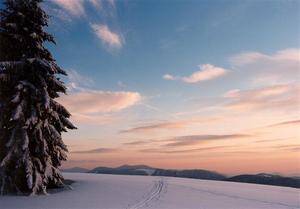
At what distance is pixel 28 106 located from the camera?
20.6 m

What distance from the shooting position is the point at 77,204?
16.8m

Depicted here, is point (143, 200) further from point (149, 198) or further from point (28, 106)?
point (28, 106)

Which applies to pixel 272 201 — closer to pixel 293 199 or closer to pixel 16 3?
pixel 293 199

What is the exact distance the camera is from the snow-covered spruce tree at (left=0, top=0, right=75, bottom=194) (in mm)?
19516

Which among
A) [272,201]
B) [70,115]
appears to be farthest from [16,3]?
[272,201]

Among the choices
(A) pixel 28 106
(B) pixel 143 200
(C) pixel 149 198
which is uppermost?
(A) pixel 28 106

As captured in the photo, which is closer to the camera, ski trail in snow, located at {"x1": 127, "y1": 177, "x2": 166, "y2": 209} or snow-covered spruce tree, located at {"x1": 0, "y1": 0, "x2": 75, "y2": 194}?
ski trail in snow, located at {"x1": 127, "y1": 177, "x2": 166, "y2": 209}

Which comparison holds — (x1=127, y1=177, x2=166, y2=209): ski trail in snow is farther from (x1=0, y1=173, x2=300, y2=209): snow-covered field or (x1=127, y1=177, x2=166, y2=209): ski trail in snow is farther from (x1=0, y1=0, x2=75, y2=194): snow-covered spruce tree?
(x1=0, y1=0, x2=75, y2=194): snow-covered spruce tree

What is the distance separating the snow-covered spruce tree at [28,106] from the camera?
1952 cm

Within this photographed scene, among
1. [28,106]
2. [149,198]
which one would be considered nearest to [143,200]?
[149,198]

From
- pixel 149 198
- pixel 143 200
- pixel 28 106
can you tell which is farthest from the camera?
pixel 28 106

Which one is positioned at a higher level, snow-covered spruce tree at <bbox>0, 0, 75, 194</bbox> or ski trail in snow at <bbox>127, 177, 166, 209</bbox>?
snow-covered spruce tree at <bbox>0, 0, 75, 194</bbox>

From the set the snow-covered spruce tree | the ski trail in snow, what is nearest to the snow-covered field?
the ski trail in snow

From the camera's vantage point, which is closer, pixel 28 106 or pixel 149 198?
pixel 149 198
